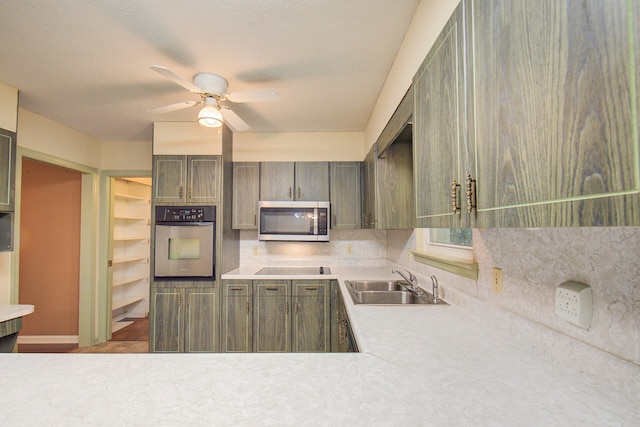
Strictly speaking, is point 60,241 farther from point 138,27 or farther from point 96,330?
point 138,27

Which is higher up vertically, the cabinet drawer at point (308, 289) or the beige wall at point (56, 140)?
the beige wall at point (56, 140)

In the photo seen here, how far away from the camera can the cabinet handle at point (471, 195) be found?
811 millimetres

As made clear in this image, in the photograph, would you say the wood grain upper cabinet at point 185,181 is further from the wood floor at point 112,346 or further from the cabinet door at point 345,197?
the wood floor at point 112,346

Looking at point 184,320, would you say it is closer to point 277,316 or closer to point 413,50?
point 277,316

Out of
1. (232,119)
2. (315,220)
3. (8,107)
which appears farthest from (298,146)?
(8,107)

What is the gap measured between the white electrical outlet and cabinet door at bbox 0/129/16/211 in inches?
126

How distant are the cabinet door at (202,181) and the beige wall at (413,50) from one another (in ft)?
5.29

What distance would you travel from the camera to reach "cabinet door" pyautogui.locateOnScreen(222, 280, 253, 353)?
2.79m

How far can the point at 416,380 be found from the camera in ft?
2.76

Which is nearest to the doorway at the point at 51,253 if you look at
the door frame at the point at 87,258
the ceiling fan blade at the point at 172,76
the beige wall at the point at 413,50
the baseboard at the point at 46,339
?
the baseboard at the point at 46,339

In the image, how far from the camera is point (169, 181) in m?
2.90

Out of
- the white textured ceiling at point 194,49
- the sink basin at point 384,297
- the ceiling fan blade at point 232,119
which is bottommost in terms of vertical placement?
the sink basin at point 384,297

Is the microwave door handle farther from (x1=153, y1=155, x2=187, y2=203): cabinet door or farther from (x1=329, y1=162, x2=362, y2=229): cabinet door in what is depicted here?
(x1=153, y1=155, x2=187, y2=203): cabinet door

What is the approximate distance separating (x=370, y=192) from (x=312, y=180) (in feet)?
2.35
